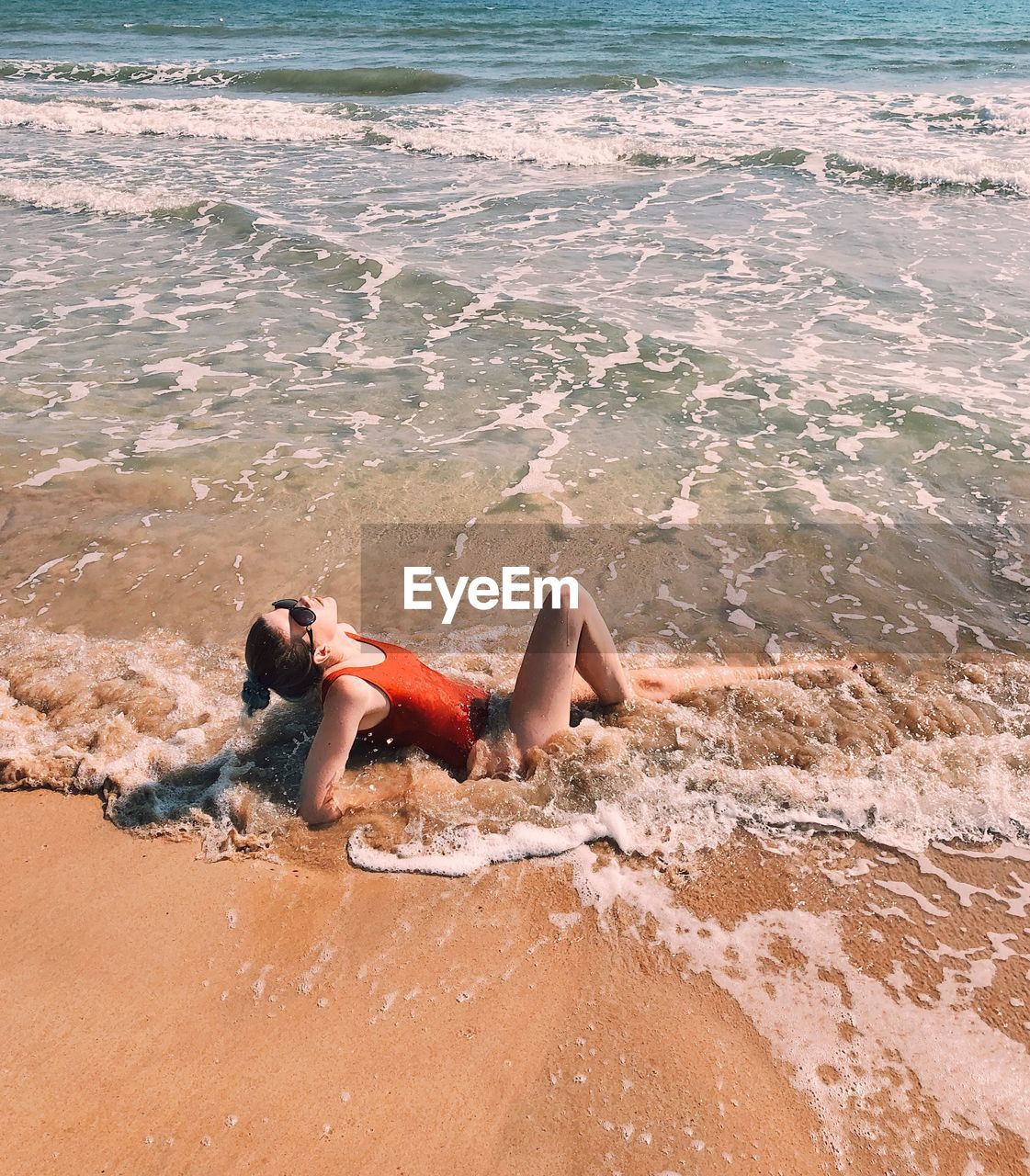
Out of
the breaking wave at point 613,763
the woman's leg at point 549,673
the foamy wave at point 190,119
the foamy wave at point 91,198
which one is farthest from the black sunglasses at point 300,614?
the foamy wave at point 190,119

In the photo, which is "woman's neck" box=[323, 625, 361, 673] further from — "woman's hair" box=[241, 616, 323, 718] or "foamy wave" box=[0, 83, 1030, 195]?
"foamy wave" box=[0, 83, 1030, 195]

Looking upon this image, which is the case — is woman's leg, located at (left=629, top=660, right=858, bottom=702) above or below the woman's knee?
below

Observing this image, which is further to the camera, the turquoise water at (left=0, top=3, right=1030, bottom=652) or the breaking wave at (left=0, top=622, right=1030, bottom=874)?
the turquoise water at (left=0, top=3, right=1030, bottom=652)

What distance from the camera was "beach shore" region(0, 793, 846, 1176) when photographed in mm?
2553

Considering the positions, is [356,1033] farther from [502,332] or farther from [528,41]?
[528,41]

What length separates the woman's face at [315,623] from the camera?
354 centimetres

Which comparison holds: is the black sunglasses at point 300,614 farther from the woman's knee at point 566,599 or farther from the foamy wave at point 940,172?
the foamy wave at point 940,172

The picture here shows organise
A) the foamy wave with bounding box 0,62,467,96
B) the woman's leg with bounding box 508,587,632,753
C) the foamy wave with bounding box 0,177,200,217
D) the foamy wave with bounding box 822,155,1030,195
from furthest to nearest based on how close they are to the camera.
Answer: the foamy wave with bounding box 0,62,467,96
the foamy wave with bounding box 822,155,1030,195
the foamy wave with bounding box 0,177,200,217
the woman's leg with bounding box 508,587,632,753

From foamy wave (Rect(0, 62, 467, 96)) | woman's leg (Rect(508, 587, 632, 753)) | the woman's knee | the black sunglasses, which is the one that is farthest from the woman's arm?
foamy wave (Rect(0, 62, 467, 96))

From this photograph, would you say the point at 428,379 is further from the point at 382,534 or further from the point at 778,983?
the point at 778,983

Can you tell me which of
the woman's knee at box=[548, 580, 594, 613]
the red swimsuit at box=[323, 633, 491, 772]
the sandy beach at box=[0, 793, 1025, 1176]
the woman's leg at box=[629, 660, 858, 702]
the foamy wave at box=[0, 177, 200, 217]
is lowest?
the sandy beach at box=[0, 793, 1025, 1176]

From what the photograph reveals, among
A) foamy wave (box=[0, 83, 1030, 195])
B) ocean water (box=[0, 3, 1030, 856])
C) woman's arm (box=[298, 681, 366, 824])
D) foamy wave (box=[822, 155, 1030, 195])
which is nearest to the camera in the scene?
woman's arm (box=[298, 681, 366, 824])

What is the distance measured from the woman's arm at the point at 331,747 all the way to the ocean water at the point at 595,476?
0.18 metres

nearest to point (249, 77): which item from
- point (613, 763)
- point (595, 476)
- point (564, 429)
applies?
point (564, 429)
